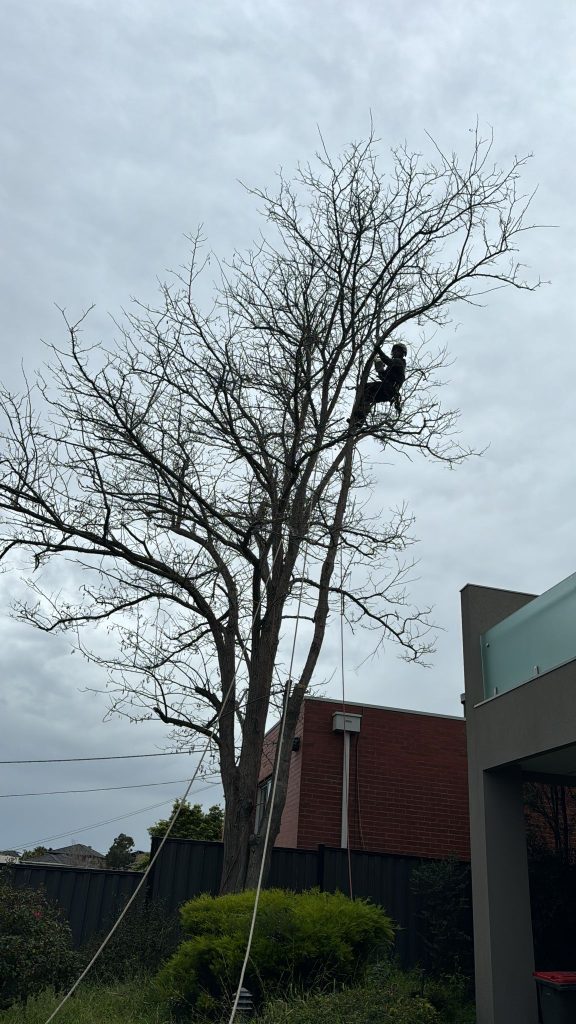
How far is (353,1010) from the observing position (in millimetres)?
6348

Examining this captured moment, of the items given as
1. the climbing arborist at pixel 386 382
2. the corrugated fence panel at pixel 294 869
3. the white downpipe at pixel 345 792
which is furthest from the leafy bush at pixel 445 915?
the climbing arborist at pixel 386 382

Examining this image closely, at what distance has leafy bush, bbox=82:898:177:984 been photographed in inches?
363

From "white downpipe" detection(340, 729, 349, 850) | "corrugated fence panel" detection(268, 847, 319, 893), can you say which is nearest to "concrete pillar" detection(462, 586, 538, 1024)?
"corrugated fence panel" detection(268, 847, 319, 893)

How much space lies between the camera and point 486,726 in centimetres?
899

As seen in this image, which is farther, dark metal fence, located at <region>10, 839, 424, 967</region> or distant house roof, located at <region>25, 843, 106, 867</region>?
distant house roof, located at <region>25, 843, 106, 867</region>

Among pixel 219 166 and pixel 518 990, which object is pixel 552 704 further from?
pixel 219 166

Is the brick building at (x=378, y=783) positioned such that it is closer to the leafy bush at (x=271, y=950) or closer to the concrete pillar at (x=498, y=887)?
the concrete pillar at (x=498, y=887)

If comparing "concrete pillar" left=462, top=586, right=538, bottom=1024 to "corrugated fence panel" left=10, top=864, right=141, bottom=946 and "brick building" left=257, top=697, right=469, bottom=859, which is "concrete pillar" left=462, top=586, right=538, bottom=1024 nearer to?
"corrugated fence panel" left=10, top=864, right=141, bottom=946

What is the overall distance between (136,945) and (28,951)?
2640mm

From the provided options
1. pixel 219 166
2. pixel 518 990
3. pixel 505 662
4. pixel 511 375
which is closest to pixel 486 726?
pixel 505 662

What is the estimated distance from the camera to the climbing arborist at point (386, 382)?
10656 millimetres

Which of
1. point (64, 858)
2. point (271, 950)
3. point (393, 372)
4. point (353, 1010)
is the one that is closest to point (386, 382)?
point (393, 372)

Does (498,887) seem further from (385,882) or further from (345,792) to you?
(345,792)

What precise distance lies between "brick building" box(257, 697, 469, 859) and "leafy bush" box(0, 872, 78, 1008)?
22.0 feet
